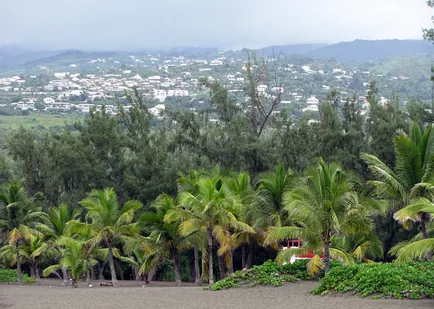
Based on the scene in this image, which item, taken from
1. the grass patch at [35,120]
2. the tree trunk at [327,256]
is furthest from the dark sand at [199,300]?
the grass patch at [35,120]

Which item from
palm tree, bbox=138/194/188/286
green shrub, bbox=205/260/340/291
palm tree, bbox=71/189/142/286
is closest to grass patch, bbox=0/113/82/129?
palm tree, bbox=71/189/142/286

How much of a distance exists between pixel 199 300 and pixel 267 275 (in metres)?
3.01

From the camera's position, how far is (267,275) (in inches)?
906

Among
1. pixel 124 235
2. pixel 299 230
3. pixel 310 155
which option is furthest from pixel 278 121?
pixel 299 230

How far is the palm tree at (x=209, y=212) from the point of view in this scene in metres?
25.2

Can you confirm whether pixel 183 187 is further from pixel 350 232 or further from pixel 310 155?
pixel 350 232

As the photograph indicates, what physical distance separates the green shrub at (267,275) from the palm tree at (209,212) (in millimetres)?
2689

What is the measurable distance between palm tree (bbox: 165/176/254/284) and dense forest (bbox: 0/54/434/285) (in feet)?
0.18

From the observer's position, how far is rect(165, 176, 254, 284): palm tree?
25.2 meters

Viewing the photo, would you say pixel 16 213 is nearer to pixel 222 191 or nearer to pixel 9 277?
pixel 9 277

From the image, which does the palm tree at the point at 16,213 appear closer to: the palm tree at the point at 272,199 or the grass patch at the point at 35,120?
the palm tree at the point at 272,199

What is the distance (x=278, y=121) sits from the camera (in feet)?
125

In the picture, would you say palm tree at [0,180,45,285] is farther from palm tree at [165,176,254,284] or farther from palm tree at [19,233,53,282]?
palm tree at [165,176,254,284]

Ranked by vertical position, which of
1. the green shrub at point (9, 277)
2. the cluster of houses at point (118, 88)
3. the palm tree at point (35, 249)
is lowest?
the cluster of houses at point (118, 88)
